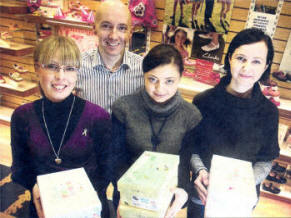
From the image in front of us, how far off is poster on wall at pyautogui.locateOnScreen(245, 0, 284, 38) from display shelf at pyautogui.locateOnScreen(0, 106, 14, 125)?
3800mm

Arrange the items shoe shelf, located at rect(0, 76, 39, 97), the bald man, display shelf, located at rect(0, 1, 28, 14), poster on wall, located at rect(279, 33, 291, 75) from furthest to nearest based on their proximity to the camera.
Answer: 1. shoe shelf, located at rect(0, 76, 39, 97)
2. display shelf, located at rect(0, 1, 28, 14)
3. poster on wall, located at rect(279, 33, 291, 75)
4. the bald man

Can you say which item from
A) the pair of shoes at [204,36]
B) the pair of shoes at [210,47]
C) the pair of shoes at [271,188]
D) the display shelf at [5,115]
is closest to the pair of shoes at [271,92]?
the pair of shoes at [210,47]

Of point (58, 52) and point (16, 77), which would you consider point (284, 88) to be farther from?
point (16, 77)

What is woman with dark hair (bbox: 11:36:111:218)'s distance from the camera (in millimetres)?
1288

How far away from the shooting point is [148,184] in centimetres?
93

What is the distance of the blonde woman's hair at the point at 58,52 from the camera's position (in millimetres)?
1271

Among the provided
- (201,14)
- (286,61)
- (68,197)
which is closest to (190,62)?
(201,14)

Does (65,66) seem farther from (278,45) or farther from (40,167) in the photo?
(278,45)

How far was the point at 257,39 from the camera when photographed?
1323 millimetres

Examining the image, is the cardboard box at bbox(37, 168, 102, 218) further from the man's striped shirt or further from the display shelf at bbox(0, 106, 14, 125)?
the display shelf at bbox(0, 106, 14, 125)

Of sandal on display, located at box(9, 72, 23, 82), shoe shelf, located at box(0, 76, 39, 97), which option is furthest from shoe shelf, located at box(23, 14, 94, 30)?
shoe shelf, located at box(0, 76, 39, 97)

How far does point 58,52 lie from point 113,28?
54 centimetres

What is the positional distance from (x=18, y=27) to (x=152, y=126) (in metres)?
3.39

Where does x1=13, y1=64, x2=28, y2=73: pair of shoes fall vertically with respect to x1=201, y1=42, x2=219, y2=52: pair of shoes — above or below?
below
